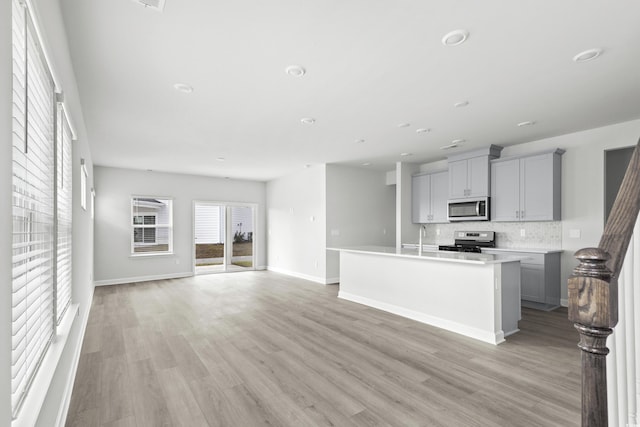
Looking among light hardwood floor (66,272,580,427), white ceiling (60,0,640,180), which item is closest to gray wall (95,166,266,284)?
white ceiling (60,0,640,180)

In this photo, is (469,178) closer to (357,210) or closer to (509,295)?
(357,210)

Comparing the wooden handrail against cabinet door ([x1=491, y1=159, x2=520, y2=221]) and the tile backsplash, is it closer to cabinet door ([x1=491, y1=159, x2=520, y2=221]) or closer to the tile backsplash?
cabinet door ([x1=491, y1=159, x2=520, y2=221])

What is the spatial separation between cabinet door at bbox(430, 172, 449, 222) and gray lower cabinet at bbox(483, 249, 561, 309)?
178 cm

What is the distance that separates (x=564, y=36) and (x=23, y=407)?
3.76 meters

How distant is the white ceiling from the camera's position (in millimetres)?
2061

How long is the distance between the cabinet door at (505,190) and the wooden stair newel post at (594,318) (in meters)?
4.83

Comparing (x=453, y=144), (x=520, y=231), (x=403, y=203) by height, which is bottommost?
(x=520, y=231)

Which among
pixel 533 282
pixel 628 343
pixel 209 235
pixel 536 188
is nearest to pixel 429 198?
pixel 536 188

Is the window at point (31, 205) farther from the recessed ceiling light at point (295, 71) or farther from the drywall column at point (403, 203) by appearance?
the drywall column at point (403, 203)

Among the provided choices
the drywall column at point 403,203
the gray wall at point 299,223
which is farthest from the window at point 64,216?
the drywall column at point 403,203

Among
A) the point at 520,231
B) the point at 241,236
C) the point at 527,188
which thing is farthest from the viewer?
the point at 241,236

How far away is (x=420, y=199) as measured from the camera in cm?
691

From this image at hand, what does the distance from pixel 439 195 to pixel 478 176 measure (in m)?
0.98

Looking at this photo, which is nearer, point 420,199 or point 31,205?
point 31,205
